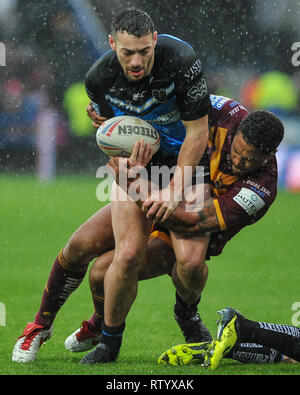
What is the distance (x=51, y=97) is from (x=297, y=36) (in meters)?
5.20

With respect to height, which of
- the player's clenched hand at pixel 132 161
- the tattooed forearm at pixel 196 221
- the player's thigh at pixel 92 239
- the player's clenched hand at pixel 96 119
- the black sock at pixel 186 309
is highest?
the player's clenched hand at pixel 96 119

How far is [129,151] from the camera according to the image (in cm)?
468

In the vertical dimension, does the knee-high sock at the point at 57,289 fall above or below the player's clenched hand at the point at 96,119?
below

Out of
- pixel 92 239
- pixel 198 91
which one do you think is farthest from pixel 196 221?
pixel 198 91

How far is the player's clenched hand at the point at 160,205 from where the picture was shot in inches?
176

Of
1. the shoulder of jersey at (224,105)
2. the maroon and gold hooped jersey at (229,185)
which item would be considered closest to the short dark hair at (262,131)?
the maroon and gold hooped jersey at (229,185)

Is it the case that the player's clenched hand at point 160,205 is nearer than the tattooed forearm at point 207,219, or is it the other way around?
the player's clenched hand at point 160,205

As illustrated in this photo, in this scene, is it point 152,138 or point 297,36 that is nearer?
point 152,138

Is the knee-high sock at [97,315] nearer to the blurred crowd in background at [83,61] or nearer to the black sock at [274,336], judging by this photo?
the black sock at [274,336]

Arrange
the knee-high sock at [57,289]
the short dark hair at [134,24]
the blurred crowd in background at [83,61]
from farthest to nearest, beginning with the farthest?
the blurred crowd in background at [83,61]
the knee-high sock at [57,289]
the short dark hair at [134,24]

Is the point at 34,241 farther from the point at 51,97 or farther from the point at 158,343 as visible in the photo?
the point at 51,97

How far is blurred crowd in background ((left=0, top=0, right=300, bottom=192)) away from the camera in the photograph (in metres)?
15.8

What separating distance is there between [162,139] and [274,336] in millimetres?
1349
